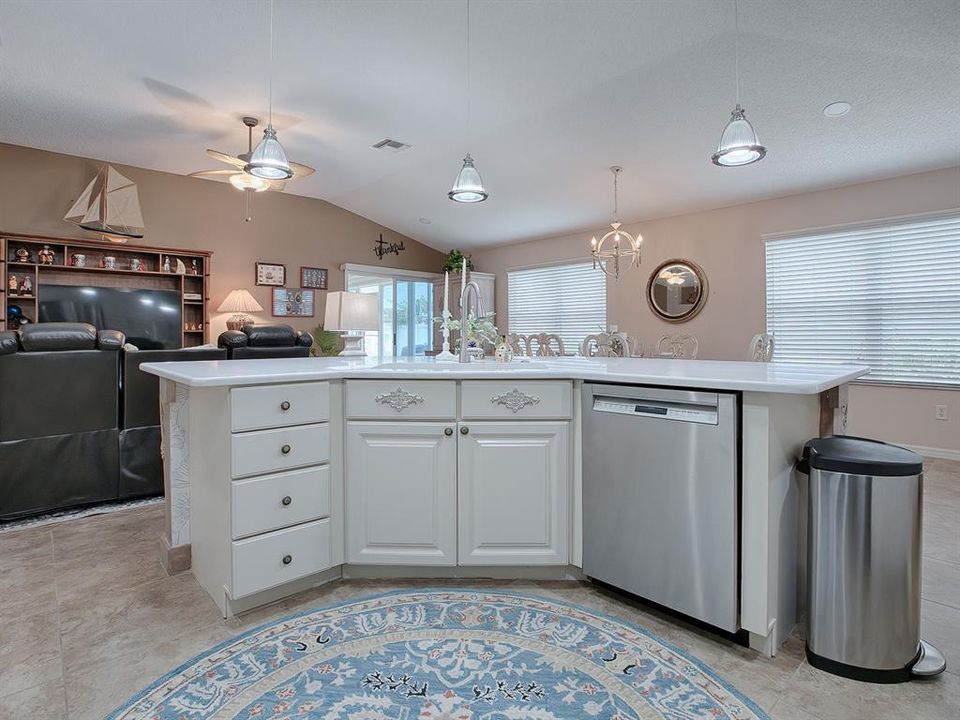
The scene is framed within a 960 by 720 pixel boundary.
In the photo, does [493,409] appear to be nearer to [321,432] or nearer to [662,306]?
[321,432]

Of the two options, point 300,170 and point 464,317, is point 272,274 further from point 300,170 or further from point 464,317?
point 464,317

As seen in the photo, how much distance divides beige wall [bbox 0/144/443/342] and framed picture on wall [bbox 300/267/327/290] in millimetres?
71

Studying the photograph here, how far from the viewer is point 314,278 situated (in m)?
7.51

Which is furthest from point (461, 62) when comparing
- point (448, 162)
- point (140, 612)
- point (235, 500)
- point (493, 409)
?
point (140, 612)

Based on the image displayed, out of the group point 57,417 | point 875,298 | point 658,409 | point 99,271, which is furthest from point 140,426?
point 875,298

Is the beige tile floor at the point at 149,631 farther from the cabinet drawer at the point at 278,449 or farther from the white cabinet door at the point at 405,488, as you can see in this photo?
the cabinet drawer at the point at 278,449

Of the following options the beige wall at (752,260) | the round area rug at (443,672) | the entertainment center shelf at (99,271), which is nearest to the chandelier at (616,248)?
the beige wall at (752,260)

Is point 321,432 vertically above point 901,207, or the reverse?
point 901,207

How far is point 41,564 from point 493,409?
7.08ft

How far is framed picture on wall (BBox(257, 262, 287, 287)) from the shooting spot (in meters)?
7.02

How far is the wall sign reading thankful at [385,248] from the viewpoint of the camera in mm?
8117

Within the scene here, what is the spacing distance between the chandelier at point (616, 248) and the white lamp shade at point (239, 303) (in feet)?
13.9

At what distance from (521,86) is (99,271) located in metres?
5.09

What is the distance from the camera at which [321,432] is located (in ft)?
6.68
